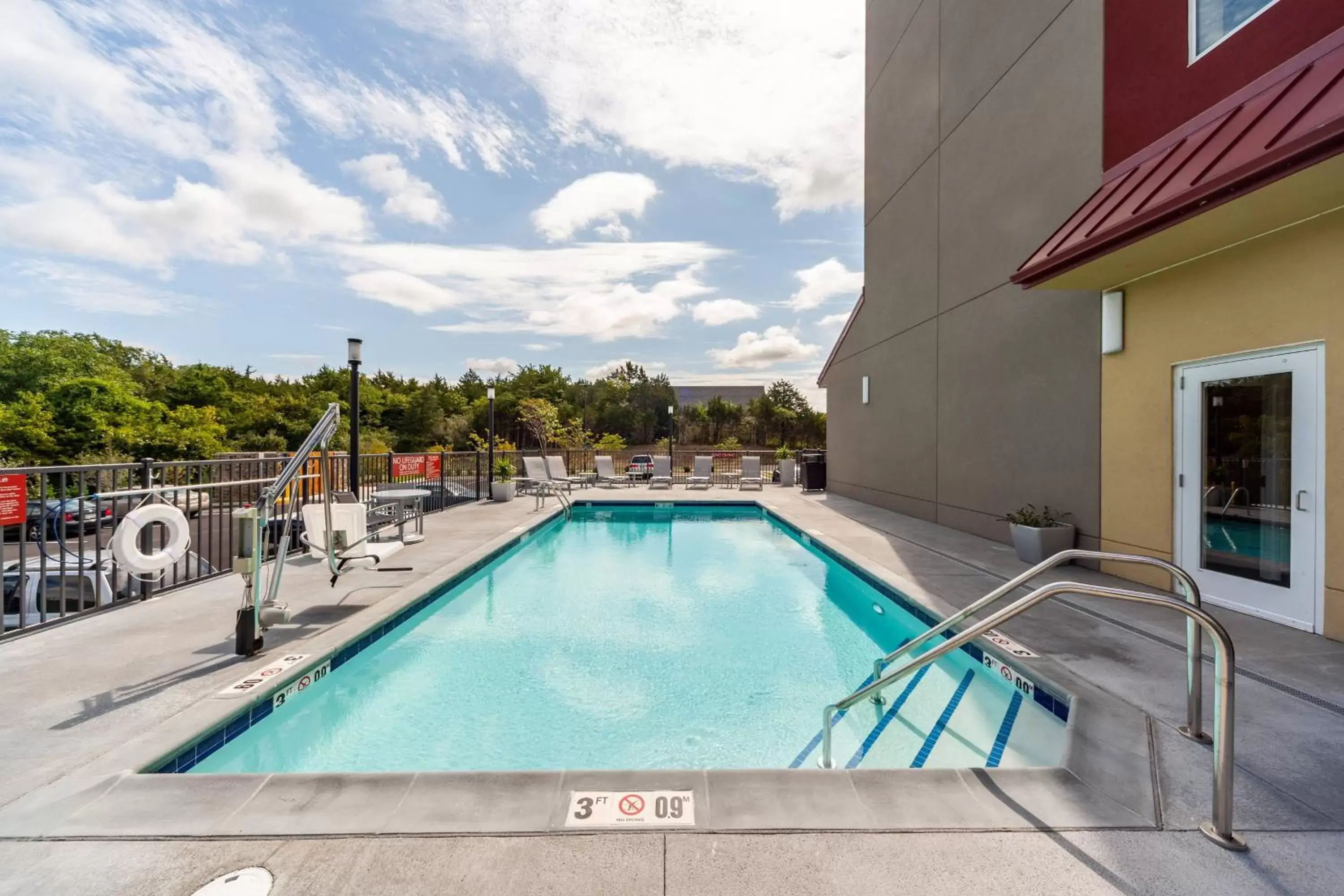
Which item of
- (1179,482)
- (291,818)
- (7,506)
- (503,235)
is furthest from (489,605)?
(503,235)

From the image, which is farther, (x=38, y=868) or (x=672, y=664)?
(x=672, y=664)

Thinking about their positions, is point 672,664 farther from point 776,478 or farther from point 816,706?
point 776,478

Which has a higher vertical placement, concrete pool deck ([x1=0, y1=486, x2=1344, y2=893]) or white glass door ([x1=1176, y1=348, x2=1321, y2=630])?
white glass door ([x1=1176, y1=348, x2=1321, y2=630])

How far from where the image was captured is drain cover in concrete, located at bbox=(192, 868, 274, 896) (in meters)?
1.62

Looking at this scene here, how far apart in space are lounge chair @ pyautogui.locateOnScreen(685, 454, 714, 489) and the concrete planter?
9954 millimetres

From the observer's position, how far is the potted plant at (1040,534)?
5820 mm

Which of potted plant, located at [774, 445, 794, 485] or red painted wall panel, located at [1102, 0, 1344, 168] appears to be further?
potted plant, located at [774, 445, 794, 485]

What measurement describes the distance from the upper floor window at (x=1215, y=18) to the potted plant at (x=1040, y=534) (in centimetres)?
415

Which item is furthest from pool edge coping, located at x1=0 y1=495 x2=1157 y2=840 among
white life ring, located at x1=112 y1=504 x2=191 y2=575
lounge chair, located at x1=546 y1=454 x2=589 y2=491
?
lounge chair, located at x1=546 y1=454 x2=589 y2=491

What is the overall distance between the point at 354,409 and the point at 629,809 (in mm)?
7113

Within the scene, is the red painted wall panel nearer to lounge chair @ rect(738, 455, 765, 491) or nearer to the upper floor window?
the upper floor window

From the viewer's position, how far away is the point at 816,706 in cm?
370

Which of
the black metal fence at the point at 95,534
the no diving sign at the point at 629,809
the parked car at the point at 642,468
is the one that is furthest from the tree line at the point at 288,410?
the no diving sign at the point at 629,809

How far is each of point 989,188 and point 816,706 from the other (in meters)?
7.07
